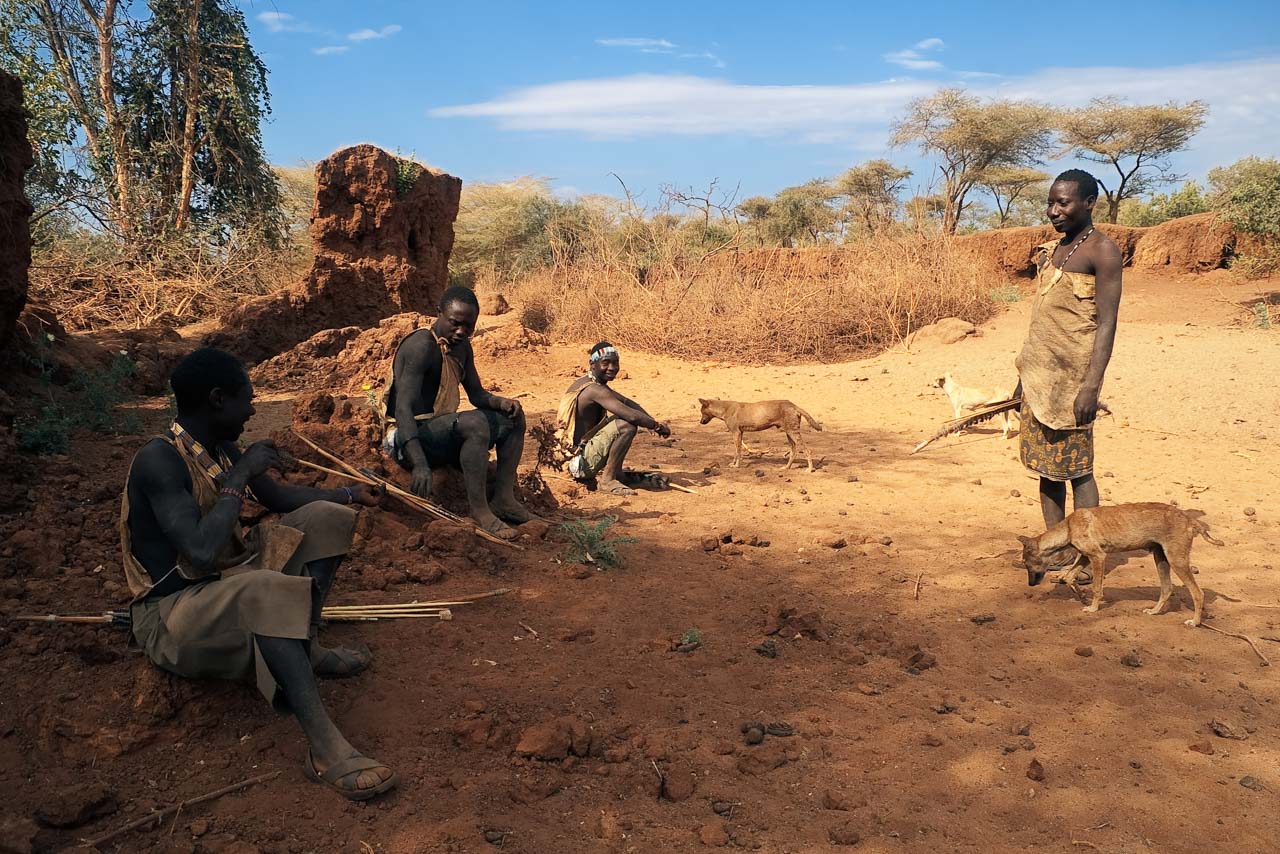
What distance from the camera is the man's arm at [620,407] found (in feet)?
21.7

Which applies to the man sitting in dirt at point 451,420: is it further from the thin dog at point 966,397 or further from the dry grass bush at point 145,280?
the dry grass bush at point 145,280

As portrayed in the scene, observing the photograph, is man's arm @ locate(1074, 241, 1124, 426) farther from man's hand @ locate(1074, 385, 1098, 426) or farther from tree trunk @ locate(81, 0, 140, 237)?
tree trunk @ locate(81, 0, 140, 237)

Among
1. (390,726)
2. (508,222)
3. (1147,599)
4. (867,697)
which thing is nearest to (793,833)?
(867,697)

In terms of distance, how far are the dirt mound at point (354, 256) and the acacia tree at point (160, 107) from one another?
4.08m

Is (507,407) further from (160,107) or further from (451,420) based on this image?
(160,107)

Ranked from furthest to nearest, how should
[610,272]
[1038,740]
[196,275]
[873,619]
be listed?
[610,272]
[196,275]
[873,619]
[1038,740]

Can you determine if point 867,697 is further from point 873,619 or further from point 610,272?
point 610,272

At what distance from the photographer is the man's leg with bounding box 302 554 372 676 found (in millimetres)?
3020

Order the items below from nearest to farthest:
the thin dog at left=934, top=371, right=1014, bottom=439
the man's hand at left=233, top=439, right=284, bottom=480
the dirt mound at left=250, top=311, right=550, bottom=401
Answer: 1. the man's hand at left=233, top=439, right=284, bottom=480
2. the thin dog at left=934, top=371, right=1014, bottom=439
3. the dirt mound at left=250, top=311, right=550, bottom=401

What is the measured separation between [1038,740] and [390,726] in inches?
91.6

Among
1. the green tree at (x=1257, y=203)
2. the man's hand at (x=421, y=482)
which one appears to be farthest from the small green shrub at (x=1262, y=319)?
the man's hand at (x=421, y=482)

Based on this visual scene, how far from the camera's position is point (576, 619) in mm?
4059

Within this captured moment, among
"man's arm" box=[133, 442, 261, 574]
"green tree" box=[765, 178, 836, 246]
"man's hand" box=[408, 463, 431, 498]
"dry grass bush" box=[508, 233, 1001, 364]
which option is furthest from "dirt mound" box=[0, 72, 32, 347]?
"green tree" box=[765, 178, 836, 246]

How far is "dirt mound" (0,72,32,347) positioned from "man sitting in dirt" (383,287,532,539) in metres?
2.97
